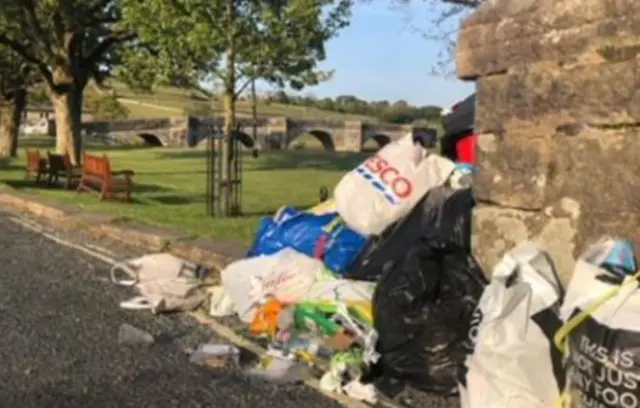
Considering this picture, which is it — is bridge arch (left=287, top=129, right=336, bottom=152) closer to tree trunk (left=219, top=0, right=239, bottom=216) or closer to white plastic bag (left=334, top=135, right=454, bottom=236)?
tree trunk (left=219, top=0, right=239, bottom=216)

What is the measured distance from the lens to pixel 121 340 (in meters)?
5.70

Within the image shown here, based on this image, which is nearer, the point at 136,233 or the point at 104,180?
the point at 136,233

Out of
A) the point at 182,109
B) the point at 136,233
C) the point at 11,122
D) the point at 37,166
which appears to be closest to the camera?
the point at 136,233

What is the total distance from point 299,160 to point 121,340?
30.3 metres

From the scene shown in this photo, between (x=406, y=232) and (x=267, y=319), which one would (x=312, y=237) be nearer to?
(x=267, y=319)

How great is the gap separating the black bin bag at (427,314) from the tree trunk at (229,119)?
9.12 metres

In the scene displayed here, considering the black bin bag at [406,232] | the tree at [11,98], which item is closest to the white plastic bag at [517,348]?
the black bin bag at [406,232]

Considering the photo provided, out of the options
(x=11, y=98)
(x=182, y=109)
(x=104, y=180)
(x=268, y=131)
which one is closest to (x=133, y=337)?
(x=104, y=180)

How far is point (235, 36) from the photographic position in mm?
15969

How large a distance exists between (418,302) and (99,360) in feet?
5.86

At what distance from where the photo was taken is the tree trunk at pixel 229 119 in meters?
14.0

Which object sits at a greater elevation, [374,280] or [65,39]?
[65,39]

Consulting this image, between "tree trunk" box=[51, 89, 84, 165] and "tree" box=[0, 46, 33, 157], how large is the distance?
11693 millimetres

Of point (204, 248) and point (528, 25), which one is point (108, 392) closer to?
point (528, 25)
